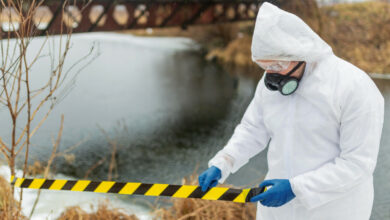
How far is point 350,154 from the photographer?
1661mm

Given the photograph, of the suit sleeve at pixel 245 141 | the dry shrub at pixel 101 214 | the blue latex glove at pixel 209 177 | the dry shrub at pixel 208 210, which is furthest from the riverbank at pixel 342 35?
the blue latex glove at pixel 209 177

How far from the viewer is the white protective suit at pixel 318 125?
164cm

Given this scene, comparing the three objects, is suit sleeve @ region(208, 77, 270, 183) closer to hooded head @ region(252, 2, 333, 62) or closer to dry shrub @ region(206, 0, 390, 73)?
hooded head @ region(252, 2, 333, 62)

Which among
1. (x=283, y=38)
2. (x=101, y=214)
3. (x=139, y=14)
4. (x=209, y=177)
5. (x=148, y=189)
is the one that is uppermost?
(x=283, y=38)

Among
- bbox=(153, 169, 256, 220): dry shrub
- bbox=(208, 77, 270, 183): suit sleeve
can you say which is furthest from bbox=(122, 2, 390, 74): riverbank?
bbox=(208, 77, 270, 183): suit sleeve

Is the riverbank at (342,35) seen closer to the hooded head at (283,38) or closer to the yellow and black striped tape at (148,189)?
the yellow and black striped tape at (148,189)

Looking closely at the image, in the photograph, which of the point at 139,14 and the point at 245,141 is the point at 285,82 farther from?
the point at 139,14

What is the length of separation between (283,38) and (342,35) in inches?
643

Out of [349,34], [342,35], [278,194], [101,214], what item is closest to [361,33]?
[349,34]

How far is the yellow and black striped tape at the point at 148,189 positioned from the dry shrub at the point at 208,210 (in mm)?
1183

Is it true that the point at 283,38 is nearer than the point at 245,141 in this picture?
Yes

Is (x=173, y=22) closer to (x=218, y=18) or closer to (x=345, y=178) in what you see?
(x=218, y=18)

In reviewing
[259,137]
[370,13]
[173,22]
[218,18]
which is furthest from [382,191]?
[370,13]

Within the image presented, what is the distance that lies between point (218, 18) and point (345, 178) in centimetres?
1025
